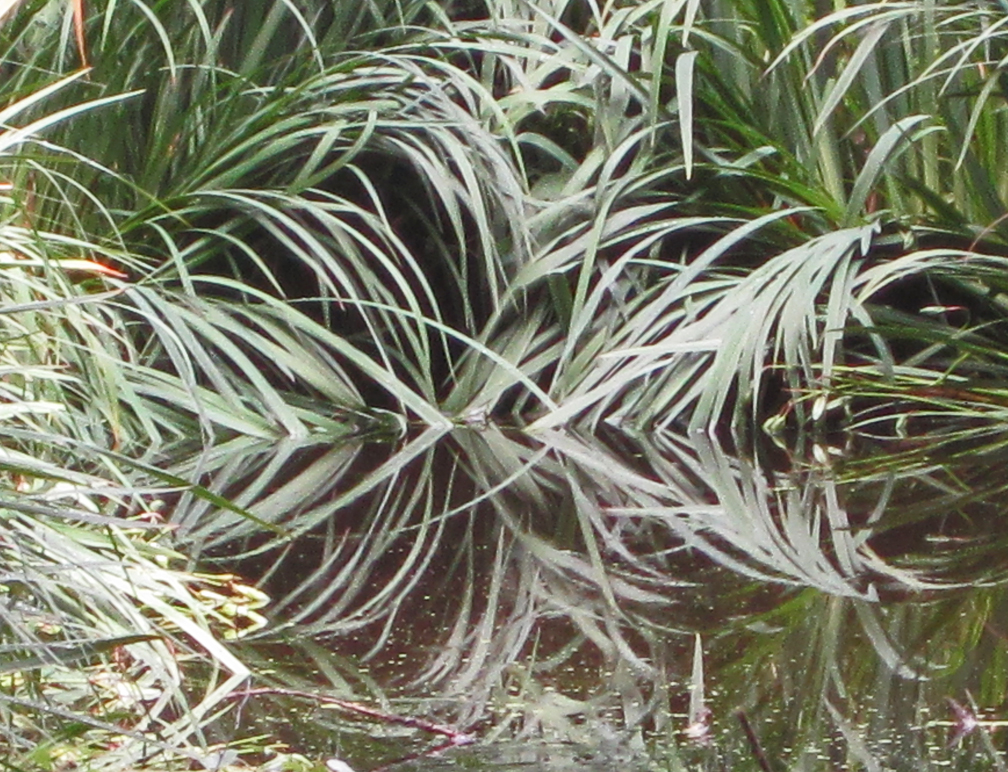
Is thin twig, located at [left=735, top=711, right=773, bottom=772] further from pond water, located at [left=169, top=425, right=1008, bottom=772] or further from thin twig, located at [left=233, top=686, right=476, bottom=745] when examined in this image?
thin twig, located at [left=233, top=686, right=476, bottom=745]

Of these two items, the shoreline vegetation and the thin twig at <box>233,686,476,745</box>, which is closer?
the thin twig at <box>233,686,476,745</box>

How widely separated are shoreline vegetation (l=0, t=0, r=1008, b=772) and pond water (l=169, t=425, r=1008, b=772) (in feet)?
0.16

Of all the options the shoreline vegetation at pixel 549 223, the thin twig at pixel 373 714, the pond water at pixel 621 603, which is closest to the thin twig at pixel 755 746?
the pond water at pixel 621 603

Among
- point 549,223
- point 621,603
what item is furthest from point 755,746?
point 549,223

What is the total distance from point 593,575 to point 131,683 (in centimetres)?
95

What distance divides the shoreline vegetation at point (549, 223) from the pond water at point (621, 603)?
5cm

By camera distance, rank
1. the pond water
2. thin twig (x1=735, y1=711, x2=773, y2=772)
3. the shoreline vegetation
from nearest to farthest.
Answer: thin twig (x1=735, y1=711, x2=773, y2=772)
the pond water
the shoreline vegetation

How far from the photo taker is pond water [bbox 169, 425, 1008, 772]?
1.69 metres

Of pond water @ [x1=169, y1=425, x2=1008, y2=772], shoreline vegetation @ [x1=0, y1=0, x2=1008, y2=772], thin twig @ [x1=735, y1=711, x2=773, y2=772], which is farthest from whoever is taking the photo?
shoreline vegetation @ [x1=0, y1=0, x2=1008, y2=772]

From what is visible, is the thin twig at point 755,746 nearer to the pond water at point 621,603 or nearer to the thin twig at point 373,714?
the pond water at point 621,603

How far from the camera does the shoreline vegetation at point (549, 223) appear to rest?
3.40m

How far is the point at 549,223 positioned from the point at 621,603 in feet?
5.68

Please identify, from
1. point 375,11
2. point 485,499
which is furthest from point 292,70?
point 485,499

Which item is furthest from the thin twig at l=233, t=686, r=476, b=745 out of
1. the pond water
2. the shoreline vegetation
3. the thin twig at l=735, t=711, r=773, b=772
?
the shoreline vegetation
